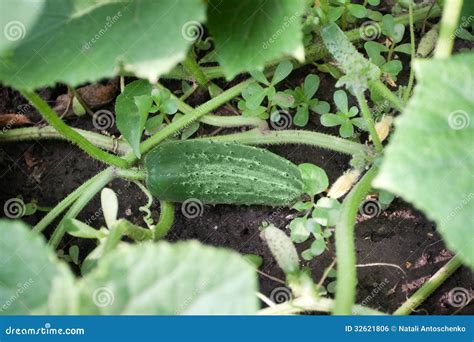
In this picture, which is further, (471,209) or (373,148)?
(373,148)

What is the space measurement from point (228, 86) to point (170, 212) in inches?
27.9

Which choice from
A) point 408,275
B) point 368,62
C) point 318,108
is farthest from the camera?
point 318,108

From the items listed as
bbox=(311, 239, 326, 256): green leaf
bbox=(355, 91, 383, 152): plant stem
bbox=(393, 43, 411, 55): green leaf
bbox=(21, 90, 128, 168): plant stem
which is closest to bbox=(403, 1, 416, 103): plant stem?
bbox=(393, 43, 411, 55): green leaf

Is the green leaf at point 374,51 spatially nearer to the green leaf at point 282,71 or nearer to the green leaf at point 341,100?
the green leaf at point 341,100

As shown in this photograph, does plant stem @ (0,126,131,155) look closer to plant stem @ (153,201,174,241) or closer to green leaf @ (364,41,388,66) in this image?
plant stem @ (153,201,174,241)

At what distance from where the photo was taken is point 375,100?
3096mm

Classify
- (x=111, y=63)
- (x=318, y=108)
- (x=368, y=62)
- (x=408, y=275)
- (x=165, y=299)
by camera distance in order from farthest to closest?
(x=318, y=108), (x=408, y=275), (x=368, y=62), (x=111, y=63), (x=165, y=299)

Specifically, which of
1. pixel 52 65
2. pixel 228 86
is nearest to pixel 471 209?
pixel 52 65

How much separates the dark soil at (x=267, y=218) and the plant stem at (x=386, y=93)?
1.40 feet

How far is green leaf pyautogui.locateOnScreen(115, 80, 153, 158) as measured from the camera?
9.70 feet

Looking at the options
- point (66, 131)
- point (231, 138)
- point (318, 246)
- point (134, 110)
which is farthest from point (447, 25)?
point (66, 131)

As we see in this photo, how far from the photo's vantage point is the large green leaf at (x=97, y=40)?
213 cm

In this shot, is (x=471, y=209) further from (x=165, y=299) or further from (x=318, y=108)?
(x=318, y=108)

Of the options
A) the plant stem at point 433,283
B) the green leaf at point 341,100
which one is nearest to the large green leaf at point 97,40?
the green leaf at point 341,100
